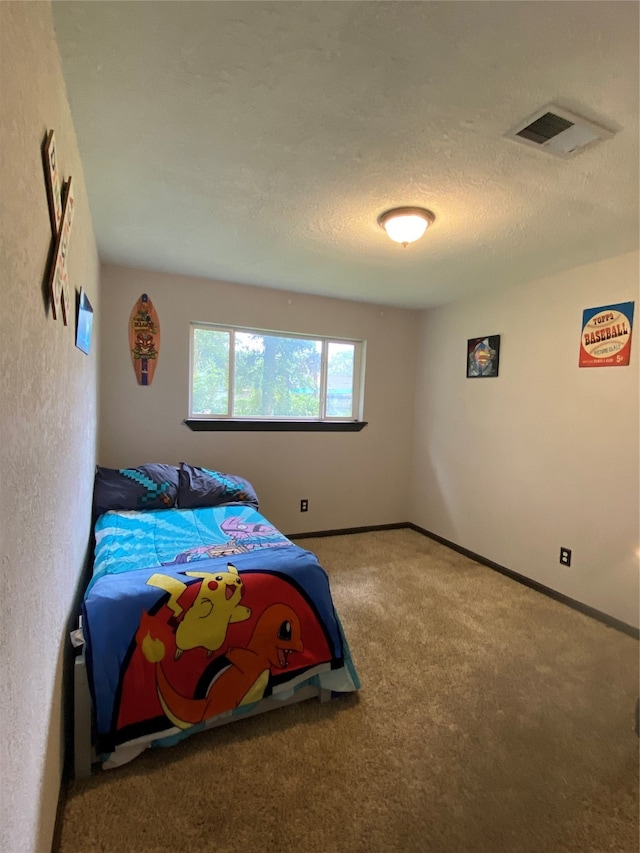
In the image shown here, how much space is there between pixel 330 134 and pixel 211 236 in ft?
3.82

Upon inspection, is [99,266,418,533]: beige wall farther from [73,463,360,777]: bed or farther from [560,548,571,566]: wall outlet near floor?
[560,548,571,566]: wall outlet near floor

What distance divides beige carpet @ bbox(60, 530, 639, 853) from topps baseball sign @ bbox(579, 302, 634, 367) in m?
1.67

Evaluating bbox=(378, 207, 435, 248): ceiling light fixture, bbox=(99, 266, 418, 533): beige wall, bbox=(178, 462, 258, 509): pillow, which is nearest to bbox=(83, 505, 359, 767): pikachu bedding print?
bbox=(178, 462, 258, 509): pillow

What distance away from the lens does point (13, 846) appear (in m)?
0.78

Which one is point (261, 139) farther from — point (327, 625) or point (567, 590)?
point (567, 590)

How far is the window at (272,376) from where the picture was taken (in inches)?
136

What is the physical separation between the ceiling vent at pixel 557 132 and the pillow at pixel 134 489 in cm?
264

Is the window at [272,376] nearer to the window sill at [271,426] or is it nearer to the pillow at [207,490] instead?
the window sill at [271,426]

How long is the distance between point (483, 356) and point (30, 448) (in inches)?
Result: 129

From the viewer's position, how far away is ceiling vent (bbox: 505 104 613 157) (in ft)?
4.38

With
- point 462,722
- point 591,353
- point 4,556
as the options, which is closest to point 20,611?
point 4,556

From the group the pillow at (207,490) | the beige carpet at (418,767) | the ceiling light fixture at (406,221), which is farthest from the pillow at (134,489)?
the ceiling light fixture at (406,221)

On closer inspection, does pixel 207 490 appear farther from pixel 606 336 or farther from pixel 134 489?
pixel 606 336

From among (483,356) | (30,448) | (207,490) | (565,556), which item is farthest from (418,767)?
(483,356)
